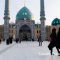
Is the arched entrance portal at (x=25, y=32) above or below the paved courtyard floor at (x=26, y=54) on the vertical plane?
above

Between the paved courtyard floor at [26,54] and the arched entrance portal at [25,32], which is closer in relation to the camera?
the paved courtyard floor at [26,54]

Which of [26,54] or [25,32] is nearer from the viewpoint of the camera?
[26,54]

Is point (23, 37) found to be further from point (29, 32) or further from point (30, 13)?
point (30, 13)

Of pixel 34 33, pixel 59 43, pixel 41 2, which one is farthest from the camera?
pixel 34 33

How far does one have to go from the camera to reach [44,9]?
176 feet

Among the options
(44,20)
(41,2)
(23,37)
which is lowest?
(23,37)

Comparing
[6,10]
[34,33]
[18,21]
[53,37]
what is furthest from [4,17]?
[53,37]

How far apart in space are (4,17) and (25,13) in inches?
311

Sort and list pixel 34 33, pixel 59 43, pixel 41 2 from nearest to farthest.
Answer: pixel 59 43
pixel 41 2
pixel 34 33

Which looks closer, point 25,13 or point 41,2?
point 41,2

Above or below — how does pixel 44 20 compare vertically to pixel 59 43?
above

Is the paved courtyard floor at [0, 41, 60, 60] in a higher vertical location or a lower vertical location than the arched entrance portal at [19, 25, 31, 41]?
lower

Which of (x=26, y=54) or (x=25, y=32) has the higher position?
(x=25, y=32)

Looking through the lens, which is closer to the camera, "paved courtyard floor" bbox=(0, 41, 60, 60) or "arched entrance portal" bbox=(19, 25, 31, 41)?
"paved courtyard floor" bbox=(0, 41, 60, 60)
